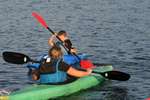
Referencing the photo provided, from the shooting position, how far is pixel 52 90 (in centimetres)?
1562

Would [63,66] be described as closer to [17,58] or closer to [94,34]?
[17,58]

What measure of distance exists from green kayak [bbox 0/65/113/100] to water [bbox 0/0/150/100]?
208 millimetres

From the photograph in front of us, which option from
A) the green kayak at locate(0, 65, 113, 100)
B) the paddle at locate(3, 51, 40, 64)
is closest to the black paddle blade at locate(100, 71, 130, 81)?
the green kayak at locate(0, 65, 113, 100)

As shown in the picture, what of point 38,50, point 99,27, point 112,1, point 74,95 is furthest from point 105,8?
point 74,95

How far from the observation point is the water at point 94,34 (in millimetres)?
17859

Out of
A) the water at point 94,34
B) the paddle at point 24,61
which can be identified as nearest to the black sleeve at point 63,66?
the water at point 94,34

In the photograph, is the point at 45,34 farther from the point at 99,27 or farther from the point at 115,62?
the point at 115,62

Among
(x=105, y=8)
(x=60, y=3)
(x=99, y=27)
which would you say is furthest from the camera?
(x=60, y=3)

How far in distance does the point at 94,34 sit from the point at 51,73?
11211 mm

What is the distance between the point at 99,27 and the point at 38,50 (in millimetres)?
6661

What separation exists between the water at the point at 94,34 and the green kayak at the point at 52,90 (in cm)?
21

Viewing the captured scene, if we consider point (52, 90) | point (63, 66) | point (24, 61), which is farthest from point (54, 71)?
point (24, 61)

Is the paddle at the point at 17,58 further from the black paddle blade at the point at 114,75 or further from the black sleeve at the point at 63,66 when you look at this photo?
the black paddle blade at the point at 114,75

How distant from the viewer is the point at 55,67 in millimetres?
15406
